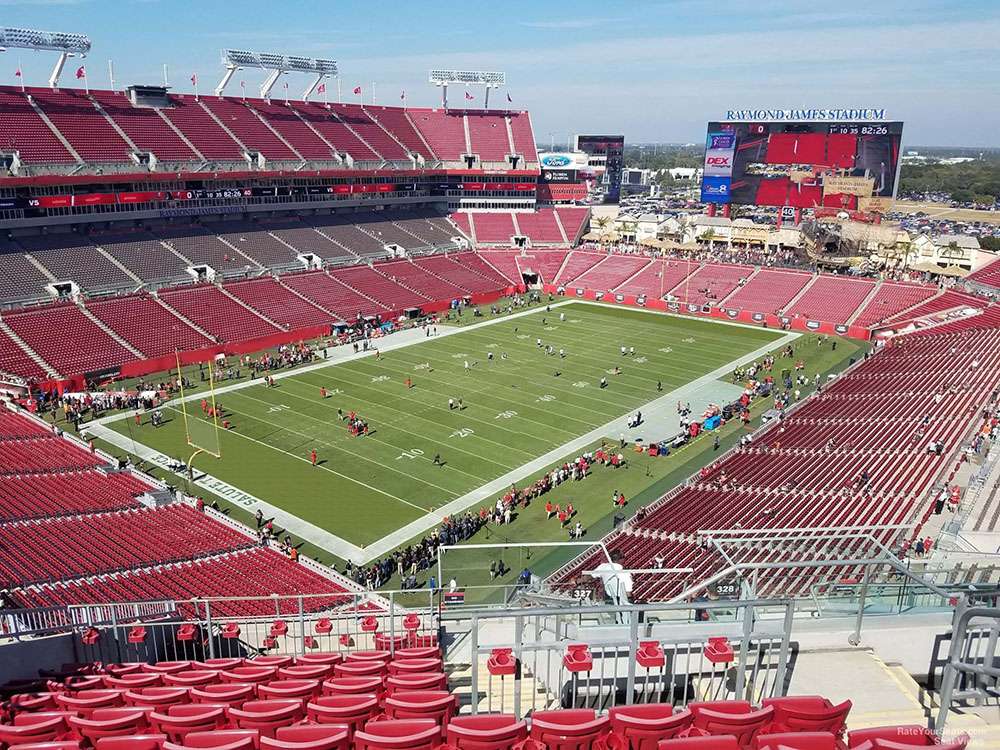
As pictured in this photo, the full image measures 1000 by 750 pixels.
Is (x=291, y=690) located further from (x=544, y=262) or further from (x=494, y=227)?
(x=494, y=227)

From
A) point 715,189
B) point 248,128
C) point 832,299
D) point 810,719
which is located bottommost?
point 810,719

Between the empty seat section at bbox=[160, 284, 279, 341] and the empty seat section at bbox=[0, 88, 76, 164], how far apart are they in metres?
11.4

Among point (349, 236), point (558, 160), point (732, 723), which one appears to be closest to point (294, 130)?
point (349, 236)

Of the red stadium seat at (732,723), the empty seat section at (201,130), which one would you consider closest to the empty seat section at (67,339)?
the empty seat section at (201,130)

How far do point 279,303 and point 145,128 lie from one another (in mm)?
18254

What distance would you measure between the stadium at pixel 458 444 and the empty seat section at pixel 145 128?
0.29 meters

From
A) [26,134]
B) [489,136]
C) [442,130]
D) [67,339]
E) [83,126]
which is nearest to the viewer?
[67,339]

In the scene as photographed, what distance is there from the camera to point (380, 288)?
53.7 meters

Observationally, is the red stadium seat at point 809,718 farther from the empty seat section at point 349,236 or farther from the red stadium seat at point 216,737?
the empty seat section at point 349,236

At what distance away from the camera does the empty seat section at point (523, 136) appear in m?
73.5

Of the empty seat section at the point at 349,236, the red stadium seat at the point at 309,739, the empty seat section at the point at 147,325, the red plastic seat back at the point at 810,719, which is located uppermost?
the empty seat section at the point at 349,236

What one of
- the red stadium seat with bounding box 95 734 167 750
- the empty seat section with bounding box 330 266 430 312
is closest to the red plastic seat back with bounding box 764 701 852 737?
the red stadium seat with bounding box 95 734 167 750

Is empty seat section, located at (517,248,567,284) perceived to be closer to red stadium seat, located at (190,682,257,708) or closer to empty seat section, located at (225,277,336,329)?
empty seat section, located at (225,277,336,329)

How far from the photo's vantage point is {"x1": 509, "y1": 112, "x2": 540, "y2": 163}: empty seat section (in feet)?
241
